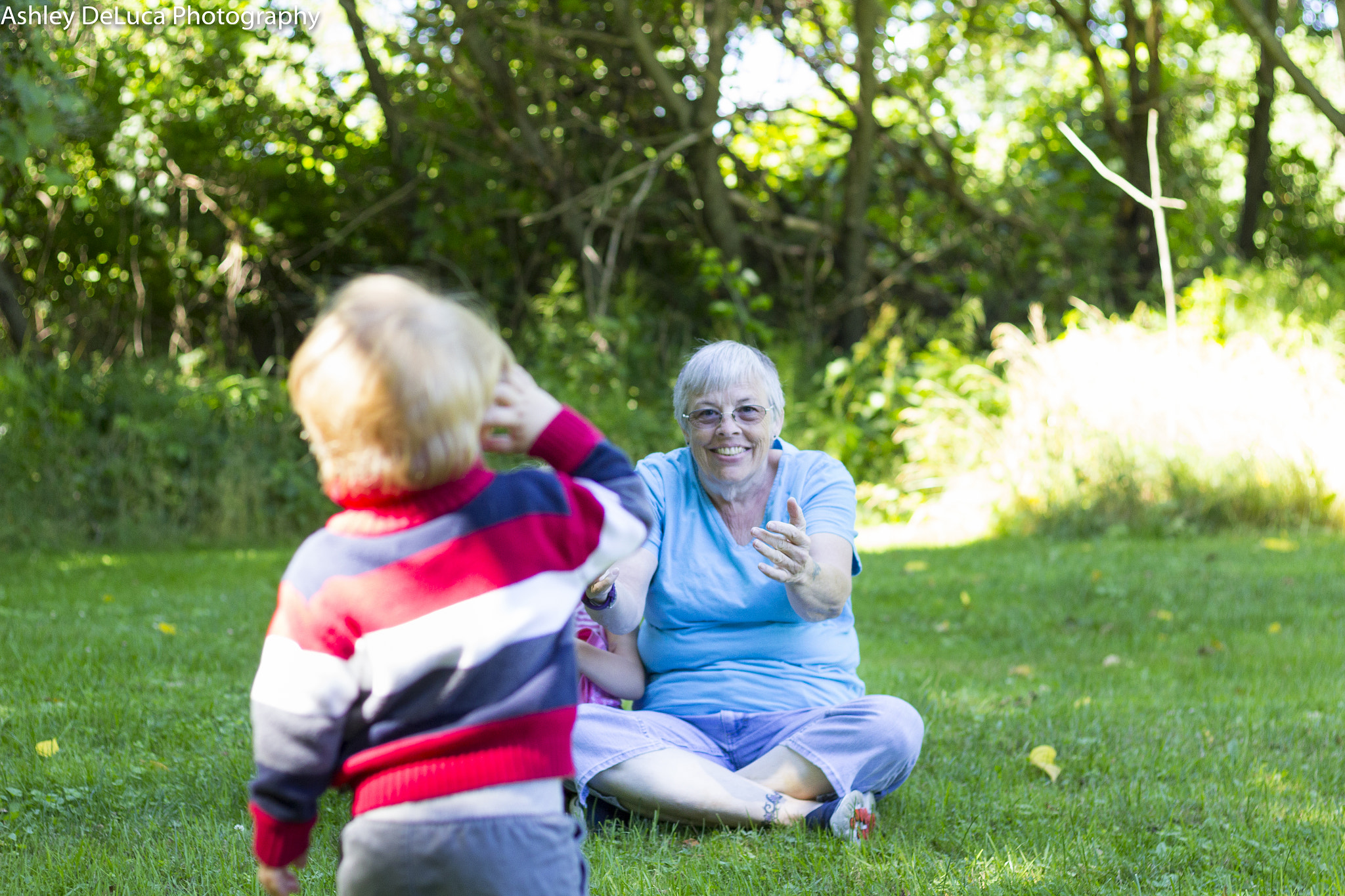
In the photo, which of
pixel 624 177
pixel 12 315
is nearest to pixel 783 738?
pixel 624 177

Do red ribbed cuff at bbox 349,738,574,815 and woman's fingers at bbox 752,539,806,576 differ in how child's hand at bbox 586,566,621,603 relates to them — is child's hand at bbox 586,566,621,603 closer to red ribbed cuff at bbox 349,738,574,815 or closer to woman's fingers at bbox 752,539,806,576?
woman's fingers at bbox 752,539,806,576

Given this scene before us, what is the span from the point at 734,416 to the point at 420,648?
174cm

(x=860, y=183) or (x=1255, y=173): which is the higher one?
(x=1255, y=173)

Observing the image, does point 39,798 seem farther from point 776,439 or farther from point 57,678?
point 776,439

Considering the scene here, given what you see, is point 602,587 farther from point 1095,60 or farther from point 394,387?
point 1095,60

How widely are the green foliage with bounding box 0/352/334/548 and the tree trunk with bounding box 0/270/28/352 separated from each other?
81cm

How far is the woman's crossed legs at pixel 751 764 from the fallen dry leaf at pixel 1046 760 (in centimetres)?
58

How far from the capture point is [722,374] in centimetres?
321

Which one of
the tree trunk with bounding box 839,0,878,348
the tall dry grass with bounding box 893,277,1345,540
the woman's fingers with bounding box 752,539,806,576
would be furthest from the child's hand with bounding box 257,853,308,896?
the tree trunk with bounding box 839,0,878,348

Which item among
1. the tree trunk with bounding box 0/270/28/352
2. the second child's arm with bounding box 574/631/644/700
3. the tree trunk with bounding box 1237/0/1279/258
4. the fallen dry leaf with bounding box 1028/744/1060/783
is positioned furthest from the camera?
the tree trunk with bounding box 1237/0/1279/258

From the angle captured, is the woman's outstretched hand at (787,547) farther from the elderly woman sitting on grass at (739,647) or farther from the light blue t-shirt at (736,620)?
the light blue t-shirt at (736,620)

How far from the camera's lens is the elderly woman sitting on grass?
9.88ft

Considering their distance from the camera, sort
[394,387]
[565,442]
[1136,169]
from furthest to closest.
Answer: [1136,169], [565,442], [394,387]

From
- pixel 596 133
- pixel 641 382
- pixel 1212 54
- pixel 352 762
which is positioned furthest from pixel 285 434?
pixel 1212 54
